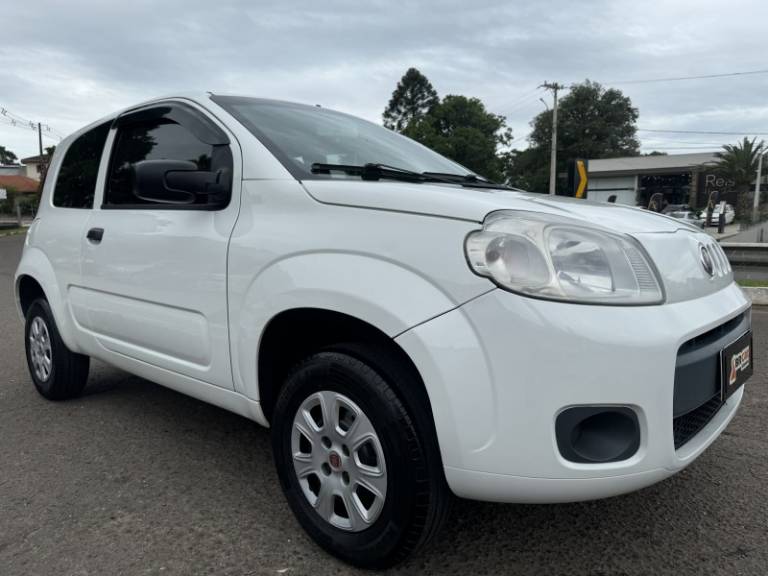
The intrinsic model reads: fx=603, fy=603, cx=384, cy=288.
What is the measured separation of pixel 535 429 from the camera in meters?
1.58

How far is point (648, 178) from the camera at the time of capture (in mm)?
50406

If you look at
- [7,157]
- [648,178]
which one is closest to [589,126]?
[648,178]

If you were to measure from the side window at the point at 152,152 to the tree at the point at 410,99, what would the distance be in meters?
60.5

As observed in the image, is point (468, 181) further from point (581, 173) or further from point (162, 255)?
point (581, 173)

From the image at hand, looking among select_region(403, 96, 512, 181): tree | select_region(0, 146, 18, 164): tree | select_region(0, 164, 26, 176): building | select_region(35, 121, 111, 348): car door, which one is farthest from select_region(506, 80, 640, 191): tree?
select_region(0, 146, 18, 164): tree

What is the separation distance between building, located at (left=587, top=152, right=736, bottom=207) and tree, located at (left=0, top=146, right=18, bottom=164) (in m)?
101

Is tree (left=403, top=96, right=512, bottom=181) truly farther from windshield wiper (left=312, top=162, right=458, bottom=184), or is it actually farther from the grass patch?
windshield wiper (left=312, top=162, right=458, bottom=184)

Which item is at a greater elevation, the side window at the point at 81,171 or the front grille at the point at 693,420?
the side window at the point at 81,171

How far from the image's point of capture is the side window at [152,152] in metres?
2.43

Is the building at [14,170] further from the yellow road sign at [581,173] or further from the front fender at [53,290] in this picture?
the front fender at [53,290]

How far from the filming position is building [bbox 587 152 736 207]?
48531 mm

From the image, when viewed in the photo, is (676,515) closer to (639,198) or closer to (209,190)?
(209,190)

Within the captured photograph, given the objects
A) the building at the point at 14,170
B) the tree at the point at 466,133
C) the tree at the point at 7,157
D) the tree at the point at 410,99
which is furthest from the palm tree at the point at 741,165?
the tree at the point at 7,157

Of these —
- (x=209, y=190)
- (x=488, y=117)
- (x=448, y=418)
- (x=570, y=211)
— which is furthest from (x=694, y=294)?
(x=488, y=117)
